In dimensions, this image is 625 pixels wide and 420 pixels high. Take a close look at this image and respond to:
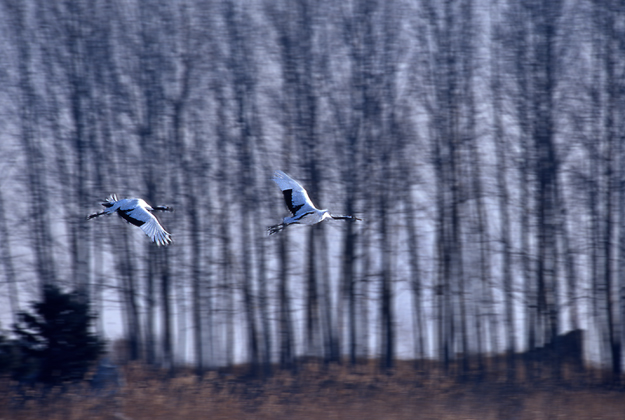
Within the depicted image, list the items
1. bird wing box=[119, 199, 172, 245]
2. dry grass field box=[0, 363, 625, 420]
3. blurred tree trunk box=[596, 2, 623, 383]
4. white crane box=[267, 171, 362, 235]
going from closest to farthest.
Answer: bird wing box=[119, 199, 172, 245], white crane box=[267, 171, 362, 235], dry grass field box=[0, 363, 625, 420], blurred tree trunk box=[596, 2, 623, 383]

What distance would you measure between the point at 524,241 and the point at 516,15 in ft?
16.5

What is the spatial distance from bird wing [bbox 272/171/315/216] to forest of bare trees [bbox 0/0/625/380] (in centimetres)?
640

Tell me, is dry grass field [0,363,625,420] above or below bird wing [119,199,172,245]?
below

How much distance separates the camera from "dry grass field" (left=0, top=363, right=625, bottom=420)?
1274 centimetres

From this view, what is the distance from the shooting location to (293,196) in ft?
30.4

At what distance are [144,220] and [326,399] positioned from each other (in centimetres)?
640

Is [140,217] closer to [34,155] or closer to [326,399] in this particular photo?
[326,399]

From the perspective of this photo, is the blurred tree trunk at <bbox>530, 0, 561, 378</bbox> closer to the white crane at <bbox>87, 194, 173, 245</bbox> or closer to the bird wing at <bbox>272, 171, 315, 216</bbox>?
the bird wing at <bbox>272, 171, 315, 216</bbox>

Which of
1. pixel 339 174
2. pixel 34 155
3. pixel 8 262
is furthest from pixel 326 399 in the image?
pixel 34 155

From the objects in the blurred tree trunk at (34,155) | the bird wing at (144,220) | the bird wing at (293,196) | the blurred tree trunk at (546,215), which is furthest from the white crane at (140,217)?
the blurred tree trunk at (546,215)

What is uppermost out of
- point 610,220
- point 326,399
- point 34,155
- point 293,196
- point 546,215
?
point 34,155

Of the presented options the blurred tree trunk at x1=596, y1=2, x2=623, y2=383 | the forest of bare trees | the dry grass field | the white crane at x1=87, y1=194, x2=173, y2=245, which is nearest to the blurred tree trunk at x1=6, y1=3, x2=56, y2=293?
the forest of bare trees

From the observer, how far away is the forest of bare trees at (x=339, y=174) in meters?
16.1

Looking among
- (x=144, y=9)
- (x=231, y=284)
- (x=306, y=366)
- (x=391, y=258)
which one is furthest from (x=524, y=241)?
(x=144, y=9)
